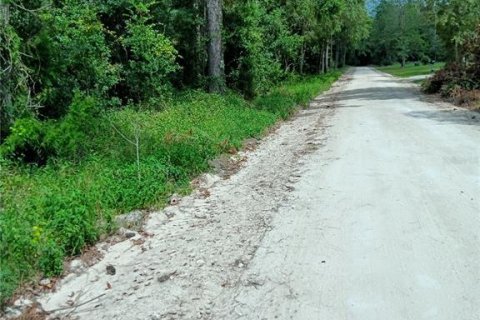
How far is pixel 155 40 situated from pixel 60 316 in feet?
39.3

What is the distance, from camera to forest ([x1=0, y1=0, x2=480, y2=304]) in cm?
560

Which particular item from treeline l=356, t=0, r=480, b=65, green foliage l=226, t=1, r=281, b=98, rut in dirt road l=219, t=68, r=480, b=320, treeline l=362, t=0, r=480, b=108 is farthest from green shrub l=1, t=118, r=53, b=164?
treeline l=356, t=0, r=480, b=65

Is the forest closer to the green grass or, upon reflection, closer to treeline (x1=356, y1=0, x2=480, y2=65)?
treeline (x1=356, y1=0, x2=480, y2=65)

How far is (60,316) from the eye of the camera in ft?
13.3

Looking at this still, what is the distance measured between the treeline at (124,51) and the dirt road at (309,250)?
149 inches

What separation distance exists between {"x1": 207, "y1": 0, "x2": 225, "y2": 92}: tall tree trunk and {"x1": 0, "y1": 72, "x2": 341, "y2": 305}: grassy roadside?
501 centimetres

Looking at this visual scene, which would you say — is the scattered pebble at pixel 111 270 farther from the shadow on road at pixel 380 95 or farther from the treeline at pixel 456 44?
the shadow on road at pixel 380 95

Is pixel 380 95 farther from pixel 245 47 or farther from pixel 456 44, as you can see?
pixel 245 47

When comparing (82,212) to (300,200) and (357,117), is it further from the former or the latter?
(357,117)

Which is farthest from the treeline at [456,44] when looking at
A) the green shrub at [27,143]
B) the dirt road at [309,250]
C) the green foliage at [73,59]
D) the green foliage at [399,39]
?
the green foliage at [399,39]

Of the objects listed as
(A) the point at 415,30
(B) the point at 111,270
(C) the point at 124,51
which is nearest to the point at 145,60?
(C) the point at 124,51

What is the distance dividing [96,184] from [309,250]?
3.20 m

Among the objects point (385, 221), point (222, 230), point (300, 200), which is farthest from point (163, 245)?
point (385, 221)

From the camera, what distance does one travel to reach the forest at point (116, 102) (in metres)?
5.60
